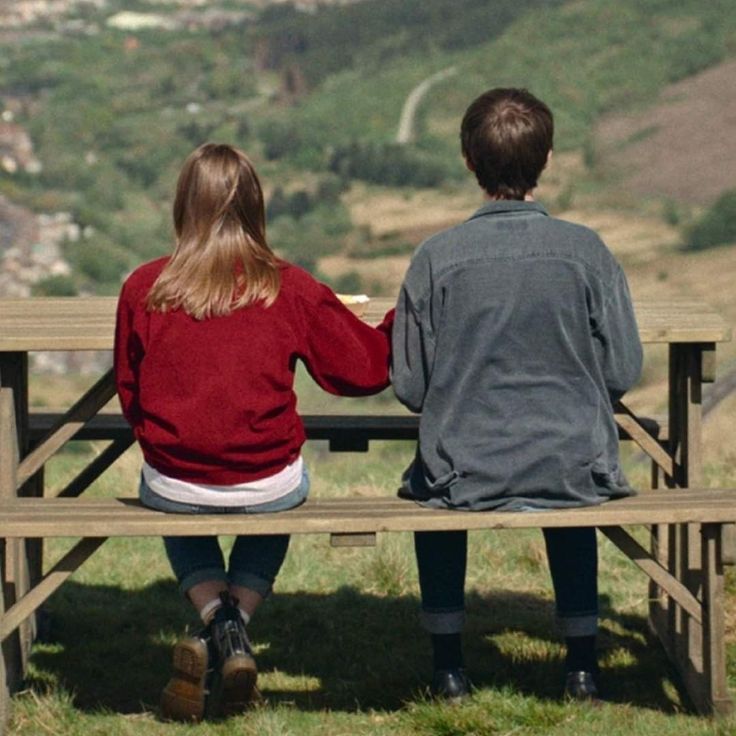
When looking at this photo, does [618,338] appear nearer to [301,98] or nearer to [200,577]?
[200,577]

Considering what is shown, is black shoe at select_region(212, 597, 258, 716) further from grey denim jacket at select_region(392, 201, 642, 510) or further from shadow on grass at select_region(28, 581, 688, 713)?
grey denim jacket at select_region(392, 201, 642, 510)

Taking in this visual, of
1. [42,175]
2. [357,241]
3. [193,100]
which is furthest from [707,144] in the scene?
[193,100]

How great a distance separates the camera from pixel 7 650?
4.90 meters

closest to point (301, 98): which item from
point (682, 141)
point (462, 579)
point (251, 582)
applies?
point (682, 141)

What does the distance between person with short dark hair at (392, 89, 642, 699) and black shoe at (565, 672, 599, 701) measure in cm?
54

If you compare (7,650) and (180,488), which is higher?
(180,488)

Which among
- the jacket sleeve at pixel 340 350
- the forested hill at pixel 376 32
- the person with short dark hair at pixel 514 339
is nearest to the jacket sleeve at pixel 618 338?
the person with short dark hair at pixel 514 339

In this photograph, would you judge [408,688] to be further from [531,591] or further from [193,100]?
[193,100]

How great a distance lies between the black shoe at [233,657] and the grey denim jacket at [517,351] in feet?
1.76

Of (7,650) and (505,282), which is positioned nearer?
(505,282)

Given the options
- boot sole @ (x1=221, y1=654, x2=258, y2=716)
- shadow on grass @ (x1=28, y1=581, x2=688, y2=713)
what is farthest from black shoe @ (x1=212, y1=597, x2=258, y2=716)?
shadow on grass @ (x1=28, y1=581, x2=688, y2=713)

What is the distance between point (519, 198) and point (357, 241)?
137ft

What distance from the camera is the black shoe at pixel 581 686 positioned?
15.7ft

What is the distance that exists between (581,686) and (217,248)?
1.43 m
